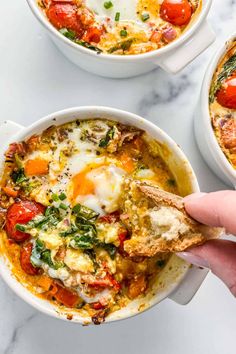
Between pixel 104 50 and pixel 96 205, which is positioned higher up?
pixel 104 50

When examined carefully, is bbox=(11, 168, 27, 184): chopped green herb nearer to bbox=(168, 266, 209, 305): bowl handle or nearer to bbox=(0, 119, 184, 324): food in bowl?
bbox=(0, 119, 184, 324): food in bowl

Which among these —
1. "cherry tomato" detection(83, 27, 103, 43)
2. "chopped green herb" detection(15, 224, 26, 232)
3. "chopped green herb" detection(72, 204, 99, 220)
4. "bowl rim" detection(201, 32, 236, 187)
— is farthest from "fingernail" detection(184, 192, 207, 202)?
"cherry tomato" detection(83, 27, 103, 43)

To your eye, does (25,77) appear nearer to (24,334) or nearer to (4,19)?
(4,19)

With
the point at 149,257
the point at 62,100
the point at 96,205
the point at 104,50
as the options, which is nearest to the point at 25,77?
the point at 62,100

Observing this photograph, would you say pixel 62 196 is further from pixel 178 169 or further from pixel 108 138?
pixel 178 169

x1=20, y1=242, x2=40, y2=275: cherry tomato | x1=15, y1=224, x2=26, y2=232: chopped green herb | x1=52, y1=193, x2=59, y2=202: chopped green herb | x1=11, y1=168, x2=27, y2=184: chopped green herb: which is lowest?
x1=20, y1=242, x2=40, y2=275: cherry tomato

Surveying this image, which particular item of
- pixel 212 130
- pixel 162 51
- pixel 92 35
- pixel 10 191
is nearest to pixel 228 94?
pixel 212 130

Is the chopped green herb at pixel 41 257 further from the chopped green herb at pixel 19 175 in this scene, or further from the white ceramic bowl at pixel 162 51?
the white ceramic bowl at pixel 162 51
